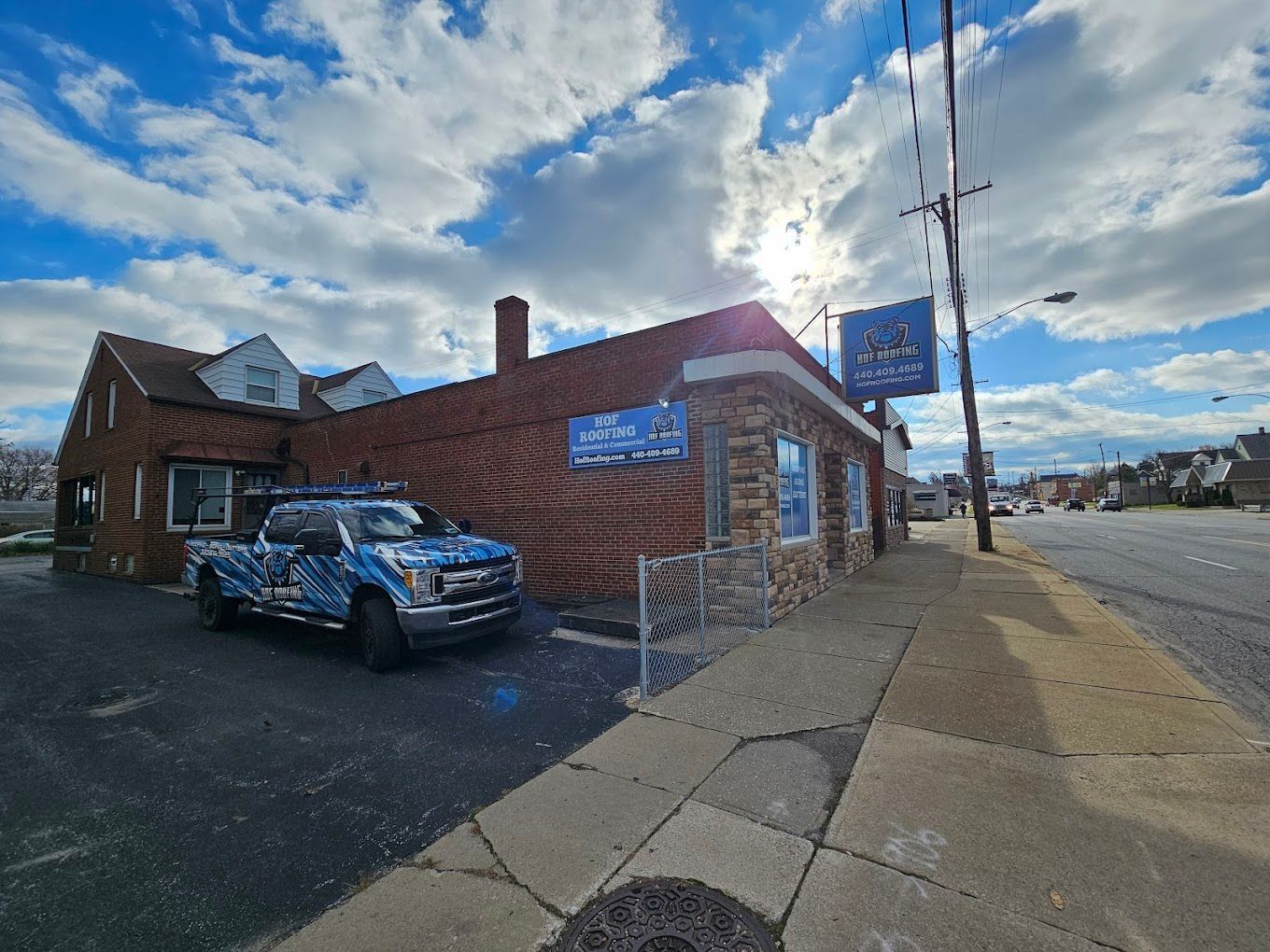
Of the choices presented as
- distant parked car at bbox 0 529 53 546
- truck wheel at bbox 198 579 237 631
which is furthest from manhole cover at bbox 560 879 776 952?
distant parked car at bbox 0 529 53 546

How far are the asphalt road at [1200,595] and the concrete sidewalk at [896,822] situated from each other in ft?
2.36

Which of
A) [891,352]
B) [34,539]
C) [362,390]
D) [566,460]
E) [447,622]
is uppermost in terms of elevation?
[362,390]

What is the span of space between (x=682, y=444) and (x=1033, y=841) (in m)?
6.20

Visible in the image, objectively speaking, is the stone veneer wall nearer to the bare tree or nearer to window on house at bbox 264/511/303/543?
window on house at bbox 264/511/303/543

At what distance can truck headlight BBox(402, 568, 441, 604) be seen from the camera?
5879 mm

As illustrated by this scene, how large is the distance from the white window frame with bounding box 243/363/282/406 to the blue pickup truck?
11.0m

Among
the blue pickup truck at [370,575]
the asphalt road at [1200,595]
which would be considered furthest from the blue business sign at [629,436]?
the asphalt road at [1200,595]

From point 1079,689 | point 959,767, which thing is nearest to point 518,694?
point 959,767

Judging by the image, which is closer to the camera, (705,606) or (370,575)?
(370,575)

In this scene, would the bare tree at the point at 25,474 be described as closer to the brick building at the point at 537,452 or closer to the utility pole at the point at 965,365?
the brick building at the point at 537,452

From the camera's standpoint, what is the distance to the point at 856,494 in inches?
552

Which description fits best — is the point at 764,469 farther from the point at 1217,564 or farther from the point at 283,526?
the point at 1217,564

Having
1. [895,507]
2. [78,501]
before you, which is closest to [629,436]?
[895,507]

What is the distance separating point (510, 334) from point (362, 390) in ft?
42.3
